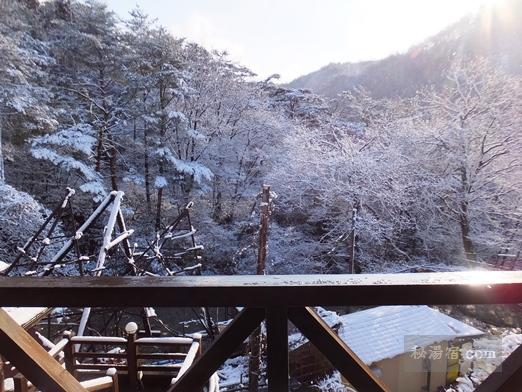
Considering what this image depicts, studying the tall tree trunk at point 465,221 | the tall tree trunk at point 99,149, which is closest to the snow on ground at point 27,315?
the tall tree trunk at point 99,149

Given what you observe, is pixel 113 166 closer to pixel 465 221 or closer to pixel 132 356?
pixel 132 356

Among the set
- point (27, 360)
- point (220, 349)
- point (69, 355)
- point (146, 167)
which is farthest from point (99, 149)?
point (220, 349)

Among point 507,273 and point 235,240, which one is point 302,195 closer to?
point 235,240

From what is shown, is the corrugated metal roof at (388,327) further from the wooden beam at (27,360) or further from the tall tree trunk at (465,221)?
the tall tree trunk at (465,221)

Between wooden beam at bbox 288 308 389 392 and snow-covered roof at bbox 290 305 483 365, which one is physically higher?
wooden beam at bbox 288 308 389 392

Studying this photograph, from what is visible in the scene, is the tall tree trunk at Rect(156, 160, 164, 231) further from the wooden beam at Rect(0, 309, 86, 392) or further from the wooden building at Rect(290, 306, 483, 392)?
the wooden beam at Rect(0, 309, 86, 392)

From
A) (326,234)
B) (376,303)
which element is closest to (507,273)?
(376,303)

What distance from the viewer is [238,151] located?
15086 mm

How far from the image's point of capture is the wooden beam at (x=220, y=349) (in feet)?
2.38

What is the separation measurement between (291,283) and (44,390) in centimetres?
54

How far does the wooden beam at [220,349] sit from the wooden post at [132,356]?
12.1ft

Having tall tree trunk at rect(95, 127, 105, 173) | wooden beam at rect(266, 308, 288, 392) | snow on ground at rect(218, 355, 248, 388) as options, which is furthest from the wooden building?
tall tree trunk at rect(95, 127, 105, 173)

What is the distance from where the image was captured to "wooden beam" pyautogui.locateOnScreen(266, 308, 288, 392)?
0.72 m

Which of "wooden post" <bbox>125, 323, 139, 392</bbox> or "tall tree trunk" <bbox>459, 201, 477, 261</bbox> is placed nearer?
"wooden post" <bbox>125, 323, 139, 392</bbox>
